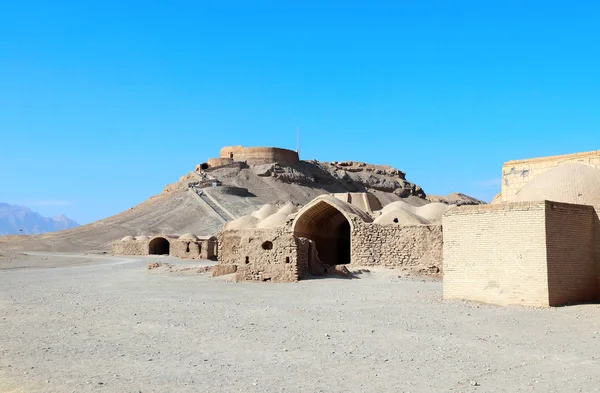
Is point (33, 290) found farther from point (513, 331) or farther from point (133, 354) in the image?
point (513, 331)

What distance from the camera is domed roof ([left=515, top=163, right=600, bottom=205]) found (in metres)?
11.9

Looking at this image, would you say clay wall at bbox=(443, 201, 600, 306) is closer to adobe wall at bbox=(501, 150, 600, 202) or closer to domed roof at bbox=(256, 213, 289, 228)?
adobe wall at bbox=(501, 150, 600, 202)

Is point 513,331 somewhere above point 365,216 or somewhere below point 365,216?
below

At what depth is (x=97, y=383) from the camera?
5500mm

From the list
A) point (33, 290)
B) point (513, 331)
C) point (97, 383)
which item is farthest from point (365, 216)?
point (97, 383)

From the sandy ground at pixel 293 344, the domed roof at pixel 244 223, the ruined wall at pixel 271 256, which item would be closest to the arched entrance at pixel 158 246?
the domed roof at pixel 244 223

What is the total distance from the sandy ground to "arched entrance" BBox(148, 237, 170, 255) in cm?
2377

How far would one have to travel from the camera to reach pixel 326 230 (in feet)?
85.9

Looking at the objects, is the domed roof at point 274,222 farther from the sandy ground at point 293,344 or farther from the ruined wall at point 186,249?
the sandy ground at point 293,344

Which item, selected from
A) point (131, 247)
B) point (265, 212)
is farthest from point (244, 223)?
point (131, 247)

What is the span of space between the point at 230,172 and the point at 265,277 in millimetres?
50096

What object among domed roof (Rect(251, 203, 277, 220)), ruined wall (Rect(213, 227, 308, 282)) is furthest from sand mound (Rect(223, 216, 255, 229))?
ruined wall (Rect(213, 227, 308, 282))

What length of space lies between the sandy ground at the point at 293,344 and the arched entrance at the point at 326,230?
10163 mm

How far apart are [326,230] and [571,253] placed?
15922 millimetres
